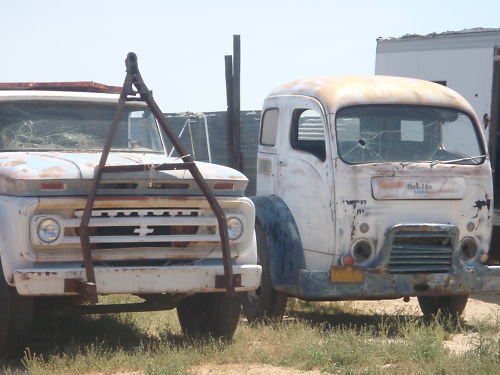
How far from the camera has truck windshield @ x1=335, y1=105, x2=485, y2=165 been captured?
9.04 metres

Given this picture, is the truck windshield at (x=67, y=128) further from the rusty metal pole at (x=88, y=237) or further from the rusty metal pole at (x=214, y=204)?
the rusty metal pole at (x=88, y=237)

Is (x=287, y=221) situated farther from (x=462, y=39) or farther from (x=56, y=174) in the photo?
(x=462, y=39)

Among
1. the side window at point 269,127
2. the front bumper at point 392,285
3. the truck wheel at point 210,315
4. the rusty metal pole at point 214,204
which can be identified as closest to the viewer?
the rusty metal pole at point 214,204

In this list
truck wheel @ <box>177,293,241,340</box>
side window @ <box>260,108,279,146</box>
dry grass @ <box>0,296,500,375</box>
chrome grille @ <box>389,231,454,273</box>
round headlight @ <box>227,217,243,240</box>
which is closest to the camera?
dry grass @ <box>0,296,500,375</box>

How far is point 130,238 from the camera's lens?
7164mm

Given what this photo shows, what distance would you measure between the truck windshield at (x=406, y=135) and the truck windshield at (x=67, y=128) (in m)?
1.78

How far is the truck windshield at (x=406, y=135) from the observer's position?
904cm

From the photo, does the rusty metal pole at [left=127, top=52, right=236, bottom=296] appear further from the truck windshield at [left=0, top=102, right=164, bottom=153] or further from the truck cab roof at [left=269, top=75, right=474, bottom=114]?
the truck cab roof at [left=269, top=75, right=474, bottom=114]

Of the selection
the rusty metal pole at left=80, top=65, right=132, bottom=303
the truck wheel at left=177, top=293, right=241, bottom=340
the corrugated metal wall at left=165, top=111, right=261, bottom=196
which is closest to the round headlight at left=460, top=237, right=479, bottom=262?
the truck wheel at left=177, top=293, right=241, bottom=340

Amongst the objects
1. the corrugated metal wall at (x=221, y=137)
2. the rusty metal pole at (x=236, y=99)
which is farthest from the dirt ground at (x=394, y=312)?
the corrugated metal wall at (x=221, y=137)

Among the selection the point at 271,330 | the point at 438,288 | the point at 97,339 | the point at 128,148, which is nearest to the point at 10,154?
the point at 128,148

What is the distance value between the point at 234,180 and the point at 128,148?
1.50 meters

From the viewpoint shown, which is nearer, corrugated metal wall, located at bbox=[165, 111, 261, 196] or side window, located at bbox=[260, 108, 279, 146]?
side window, located at bbox=[260, 108, 279, 146]

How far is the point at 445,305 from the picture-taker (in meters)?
9.93
